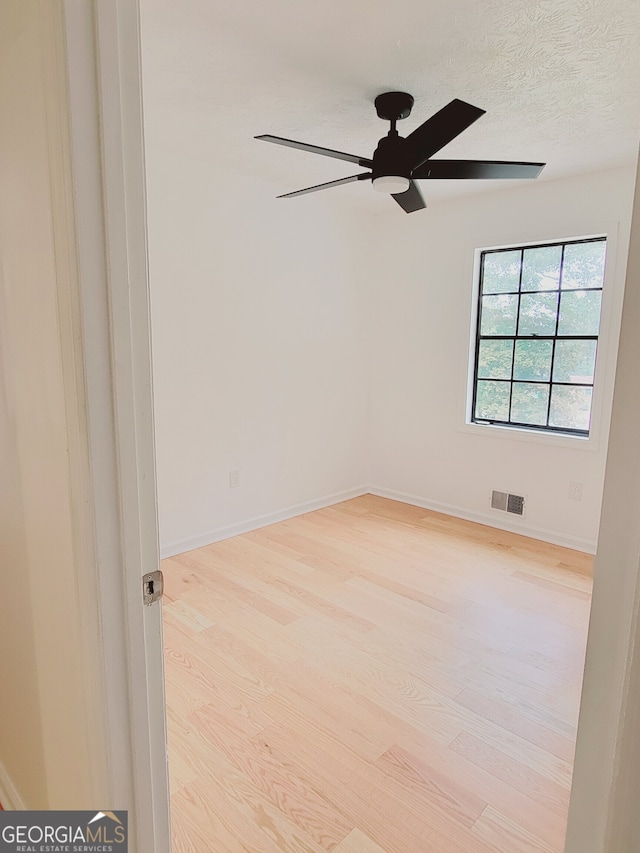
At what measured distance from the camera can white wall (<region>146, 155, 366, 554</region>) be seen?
3.13 metres

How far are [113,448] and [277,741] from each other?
4.78 feet

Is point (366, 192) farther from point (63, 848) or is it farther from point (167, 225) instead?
point (63, 848)

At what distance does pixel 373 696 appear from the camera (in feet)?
6.61

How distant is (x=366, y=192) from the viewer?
3762mm

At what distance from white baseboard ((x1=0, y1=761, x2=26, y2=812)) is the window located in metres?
3.52

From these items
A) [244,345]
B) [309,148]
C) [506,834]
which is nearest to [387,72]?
[309,148]

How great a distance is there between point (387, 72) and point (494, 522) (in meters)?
3.09

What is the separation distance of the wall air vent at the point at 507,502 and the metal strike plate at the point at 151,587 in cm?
338

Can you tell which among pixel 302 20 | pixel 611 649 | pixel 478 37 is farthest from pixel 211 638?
pixel 478 37

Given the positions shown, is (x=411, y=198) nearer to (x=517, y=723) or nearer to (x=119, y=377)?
(x=119, y=377)

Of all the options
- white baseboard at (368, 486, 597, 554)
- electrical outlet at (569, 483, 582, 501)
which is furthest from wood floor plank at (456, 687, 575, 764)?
electrical outlet at (569, 483, 582, 501)

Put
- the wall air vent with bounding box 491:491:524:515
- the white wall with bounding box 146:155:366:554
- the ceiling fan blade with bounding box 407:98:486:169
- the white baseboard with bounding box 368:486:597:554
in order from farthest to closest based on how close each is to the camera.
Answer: the wall air vent with bounding box 491:491:524:515 → the white baseboard with bounding box 368:486:597:554 → the white wall with bounding box 146:155:366:554 → the ceiling fan blade with bounding box 407:98:486:169

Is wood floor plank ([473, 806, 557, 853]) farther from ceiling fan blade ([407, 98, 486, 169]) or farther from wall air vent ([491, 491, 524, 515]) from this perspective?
wall air vent ([491, 491, 524, 515])
